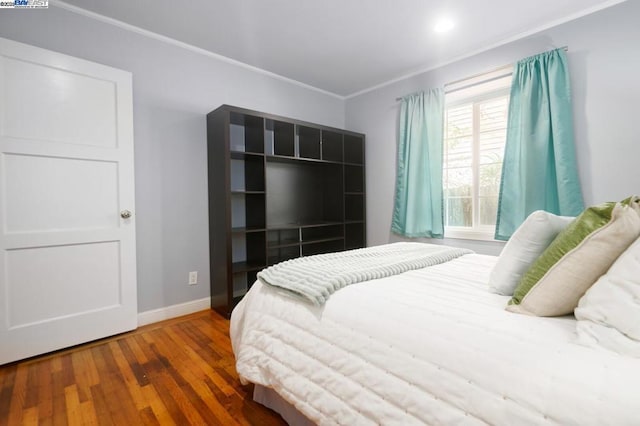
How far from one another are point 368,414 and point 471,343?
1.22 feet

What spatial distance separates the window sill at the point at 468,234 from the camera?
9.81ft

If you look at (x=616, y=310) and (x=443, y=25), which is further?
(x=443, y=25)

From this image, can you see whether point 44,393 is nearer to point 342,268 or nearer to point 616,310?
point 342,268

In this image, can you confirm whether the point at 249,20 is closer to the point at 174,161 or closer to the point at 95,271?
the point at 174,161

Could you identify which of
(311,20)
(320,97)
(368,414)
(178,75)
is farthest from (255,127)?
(368,414)

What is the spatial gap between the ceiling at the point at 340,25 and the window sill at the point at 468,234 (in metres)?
1.82

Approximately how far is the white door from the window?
10.1ft

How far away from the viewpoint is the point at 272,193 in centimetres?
347

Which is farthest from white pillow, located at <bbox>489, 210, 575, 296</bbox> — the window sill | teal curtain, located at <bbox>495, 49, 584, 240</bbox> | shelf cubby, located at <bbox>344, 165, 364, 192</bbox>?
shelf cubby, located at <bbox>344, 165, 364, 192</bbox>

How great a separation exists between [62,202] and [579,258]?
289 centimetres

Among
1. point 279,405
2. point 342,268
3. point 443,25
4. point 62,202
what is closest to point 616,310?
point 342,268

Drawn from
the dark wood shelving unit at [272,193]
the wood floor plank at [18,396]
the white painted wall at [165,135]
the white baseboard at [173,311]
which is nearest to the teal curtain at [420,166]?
the dark wood shelving unit at [272,193]

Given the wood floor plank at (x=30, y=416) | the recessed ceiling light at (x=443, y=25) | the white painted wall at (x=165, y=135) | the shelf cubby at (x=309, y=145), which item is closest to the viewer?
the wood floor plank at (x=30, y=416)

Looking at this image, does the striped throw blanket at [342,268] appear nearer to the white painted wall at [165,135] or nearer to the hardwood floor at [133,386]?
the hardwood floor at [133,386]
